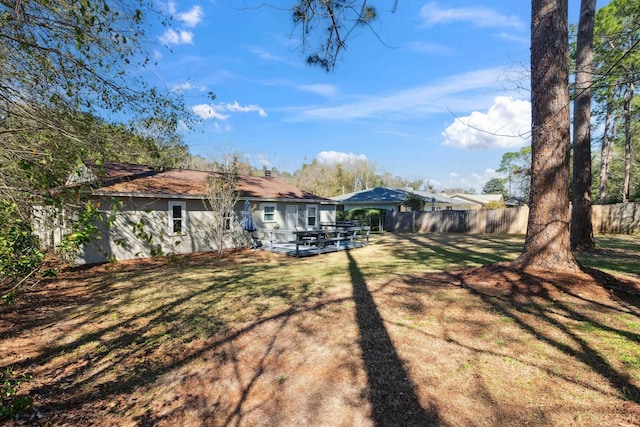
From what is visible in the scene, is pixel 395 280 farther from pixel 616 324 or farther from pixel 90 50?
pixel 90 50

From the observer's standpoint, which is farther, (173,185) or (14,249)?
(173,185)

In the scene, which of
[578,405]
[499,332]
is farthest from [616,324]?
[578,405]

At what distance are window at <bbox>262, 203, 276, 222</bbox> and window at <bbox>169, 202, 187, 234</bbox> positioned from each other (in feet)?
13.3

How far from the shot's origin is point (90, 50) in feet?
13.6

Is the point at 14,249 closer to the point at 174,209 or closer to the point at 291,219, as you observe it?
the point at 174,209

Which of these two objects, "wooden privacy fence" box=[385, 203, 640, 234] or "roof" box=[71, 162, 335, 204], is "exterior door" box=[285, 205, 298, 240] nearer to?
"roof" box=[71, 162, 335, 204]

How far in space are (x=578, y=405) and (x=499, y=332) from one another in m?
1.47

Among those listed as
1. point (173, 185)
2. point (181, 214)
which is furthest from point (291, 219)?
point (173, 185)

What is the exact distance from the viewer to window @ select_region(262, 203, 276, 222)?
16155 millimetres

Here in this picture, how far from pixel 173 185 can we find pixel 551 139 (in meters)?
12.9

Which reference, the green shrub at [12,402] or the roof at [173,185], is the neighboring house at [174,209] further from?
the green shrub at [12,402]

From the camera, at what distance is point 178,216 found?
Answer: 42.8 ft

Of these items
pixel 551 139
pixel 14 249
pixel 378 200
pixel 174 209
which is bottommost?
pixel 14 249

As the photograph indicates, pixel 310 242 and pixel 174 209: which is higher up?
pixel 174 209
